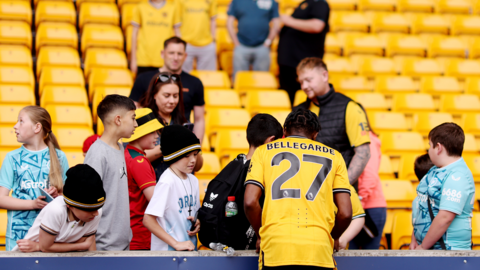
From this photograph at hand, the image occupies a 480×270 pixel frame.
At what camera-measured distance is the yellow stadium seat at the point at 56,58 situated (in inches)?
238

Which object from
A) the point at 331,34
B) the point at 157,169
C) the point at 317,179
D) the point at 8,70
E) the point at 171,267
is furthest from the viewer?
the point at 331,34

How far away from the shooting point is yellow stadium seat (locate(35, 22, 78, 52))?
646cm

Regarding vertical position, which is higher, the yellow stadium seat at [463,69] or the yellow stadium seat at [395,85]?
the yellow stadium seat at [463,69]

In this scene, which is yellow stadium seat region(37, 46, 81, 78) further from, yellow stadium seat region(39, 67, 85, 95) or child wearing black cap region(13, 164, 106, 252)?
child wearing black cap region(13, 164, 106, 252)

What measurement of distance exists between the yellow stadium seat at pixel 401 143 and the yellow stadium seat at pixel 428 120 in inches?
20.5

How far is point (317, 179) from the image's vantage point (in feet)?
7.71

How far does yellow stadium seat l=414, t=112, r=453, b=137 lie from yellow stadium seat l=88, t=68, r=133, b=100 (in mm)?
3449

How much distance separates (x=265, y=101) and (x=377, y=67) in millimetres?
2204

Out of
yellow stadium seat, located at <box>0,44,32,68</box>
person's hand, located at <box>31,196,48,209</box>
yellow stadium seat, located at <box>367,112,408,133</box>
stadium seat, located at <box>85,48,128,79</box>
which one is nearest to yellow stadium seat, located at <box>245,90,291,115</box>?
yellow stadium seat, located at <box>367,112,408,133</box>

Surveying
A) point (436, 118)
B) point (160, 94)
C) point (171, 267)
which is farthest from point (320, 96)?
point (436, 118)

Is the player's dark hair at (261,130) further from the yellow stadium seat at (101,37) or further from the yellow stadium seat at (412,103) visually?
the yellow stadium seat at (101,37)

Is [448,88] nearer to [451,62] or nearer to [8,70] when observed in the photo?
[451,62]

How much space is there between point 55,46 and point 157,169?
3.97 metres

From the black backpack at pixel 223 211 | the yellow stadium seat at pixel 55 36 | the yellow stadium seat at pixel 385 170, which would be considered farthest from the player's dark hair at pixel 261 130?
the yellow stadium seat at pixel 55 36
